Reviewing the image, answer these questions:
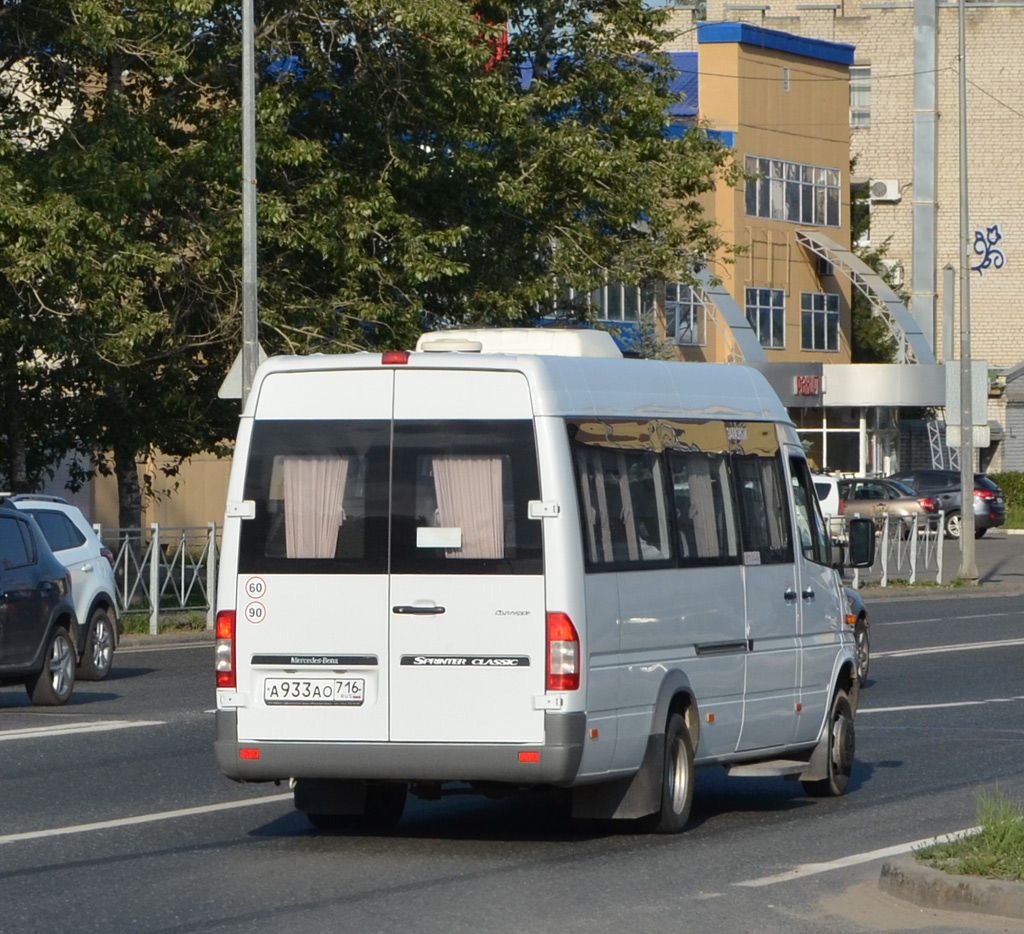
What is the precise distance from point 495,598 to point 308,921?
1.98 meters

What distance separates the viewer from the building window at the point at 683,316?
198ft

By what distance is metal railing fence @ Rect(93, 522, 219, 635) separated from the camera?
80.3ft

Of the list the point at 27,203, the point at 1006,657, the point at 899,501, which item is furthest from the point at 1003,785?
the point at 899,501

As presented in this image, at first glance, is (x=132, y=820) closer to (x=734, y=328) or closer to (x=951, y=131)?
(x=734, y=328)

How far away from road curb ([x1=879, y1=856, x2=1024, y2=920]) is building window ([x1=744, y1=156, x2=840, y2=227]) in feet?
186

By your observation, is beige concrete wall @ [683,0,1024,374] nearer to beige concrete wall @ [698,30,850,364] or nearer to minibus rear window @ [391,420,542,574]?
beige concrete wall @ [698,30,850,364]

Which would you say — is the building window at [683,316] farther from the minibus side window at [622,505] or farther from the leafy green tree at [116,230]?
the minibus side window at [622,505]

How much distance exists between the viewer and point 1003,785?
11.7 m

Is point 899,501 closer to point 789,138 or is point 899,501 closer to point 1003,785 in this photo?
point 789,138

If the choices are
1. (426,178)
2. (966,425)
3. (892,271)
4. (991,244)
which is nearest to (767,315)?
(892,271)

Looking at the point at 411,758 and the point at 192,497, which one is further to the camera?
the point at 192,497

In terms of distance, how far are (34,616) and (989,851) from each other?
378 inches

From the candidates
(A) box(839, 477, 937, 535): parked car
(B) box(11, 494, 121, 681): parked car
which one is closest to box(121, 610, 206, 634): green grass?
(B) box(11, 494, 121, 681): parked car

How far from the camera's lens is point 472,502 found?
9312 millimetres
